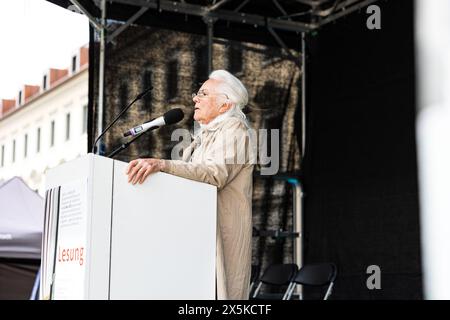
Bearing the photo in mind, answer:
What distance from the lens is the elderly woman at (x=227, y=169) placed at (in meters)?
2.23

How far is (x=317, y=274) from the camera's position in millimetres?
7109

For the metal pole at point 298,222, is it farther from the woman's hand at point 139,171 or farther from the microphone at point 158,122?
the woman's hand at point 139,171

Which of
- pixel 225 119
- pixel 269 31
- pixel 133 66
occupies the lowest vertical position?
pixel 225 119

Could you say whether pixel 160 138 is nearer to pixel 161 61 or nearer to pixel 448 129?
pixel 161 61

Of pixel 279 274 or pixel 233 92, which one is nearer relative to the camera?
pixel 233 92

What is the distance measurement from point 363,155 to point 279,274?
1.49 meters

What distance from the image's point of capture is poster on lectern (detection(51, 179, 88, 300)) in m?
1.97

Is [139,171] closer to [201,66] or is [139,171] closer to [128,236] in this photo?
[128,236]

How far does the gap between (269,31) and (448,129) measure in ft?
21.9

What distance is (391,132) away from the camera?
23.9 ft

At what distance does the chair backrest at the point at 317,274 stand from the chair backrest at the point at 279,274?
0.07 meters

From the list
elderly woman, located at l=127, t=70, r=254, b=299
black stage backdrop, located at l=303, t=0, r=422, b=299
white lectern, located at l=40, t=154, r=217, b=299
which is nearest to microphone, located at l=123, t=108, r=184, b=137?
elderly woman, located at l=127, t=70, r=254, b=299

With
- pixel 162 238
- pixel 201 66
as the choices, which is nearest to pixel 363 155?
pixel 201 66
